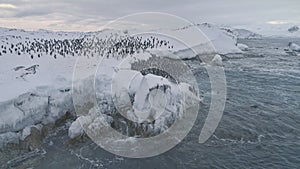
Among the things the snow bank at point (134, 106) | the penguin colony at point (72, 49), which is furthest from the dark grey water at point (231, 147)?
the penguin colony at point (72, 49)

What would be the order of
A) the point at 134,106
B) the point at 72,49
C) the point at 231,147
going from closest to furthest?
the point at 231,147 → the point at 134,106 → the point at 72,49

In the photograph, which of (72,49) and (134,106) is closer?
(134,106)

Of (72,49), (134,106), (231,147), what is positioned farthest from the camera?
(72,49)

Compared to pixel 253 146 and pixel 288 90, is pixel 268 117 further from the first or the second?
pixel 288 90

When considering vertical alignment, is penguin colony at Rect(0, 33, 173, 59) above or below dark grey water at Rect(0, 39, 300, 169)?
above

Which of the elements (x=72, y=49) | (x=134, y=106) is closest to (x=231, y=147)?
(x=134, y=106)

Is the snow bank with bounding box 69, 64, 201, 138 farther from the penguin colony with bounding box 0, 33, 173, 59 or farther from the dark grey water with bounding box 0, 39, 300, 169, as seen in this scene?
the penguin colony with bounding box 0, 33, 173, 59

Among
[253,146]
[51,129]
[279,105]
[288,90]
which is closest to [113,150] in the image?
[51,129]

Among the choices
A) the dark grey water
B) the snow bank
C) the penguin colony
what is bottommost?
the dark grey water

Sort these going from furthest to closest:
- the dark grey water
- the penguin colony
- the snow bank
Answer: the penguin colony, the snow bank, the dark grey water

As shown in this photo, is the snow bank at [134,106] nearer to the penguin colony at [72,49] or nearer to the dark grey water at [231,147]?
the dark grey water at [231,147]

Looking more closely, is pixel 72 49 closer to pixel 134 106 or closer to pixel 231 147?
pixel 134 106

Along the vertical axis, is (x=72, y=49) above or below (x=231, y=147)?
above

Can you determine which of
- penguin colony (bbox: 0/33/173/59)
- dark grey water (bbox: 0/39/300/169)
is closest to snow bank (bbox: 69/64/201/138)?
dark grey water (bbox: 0/39/300/169)
